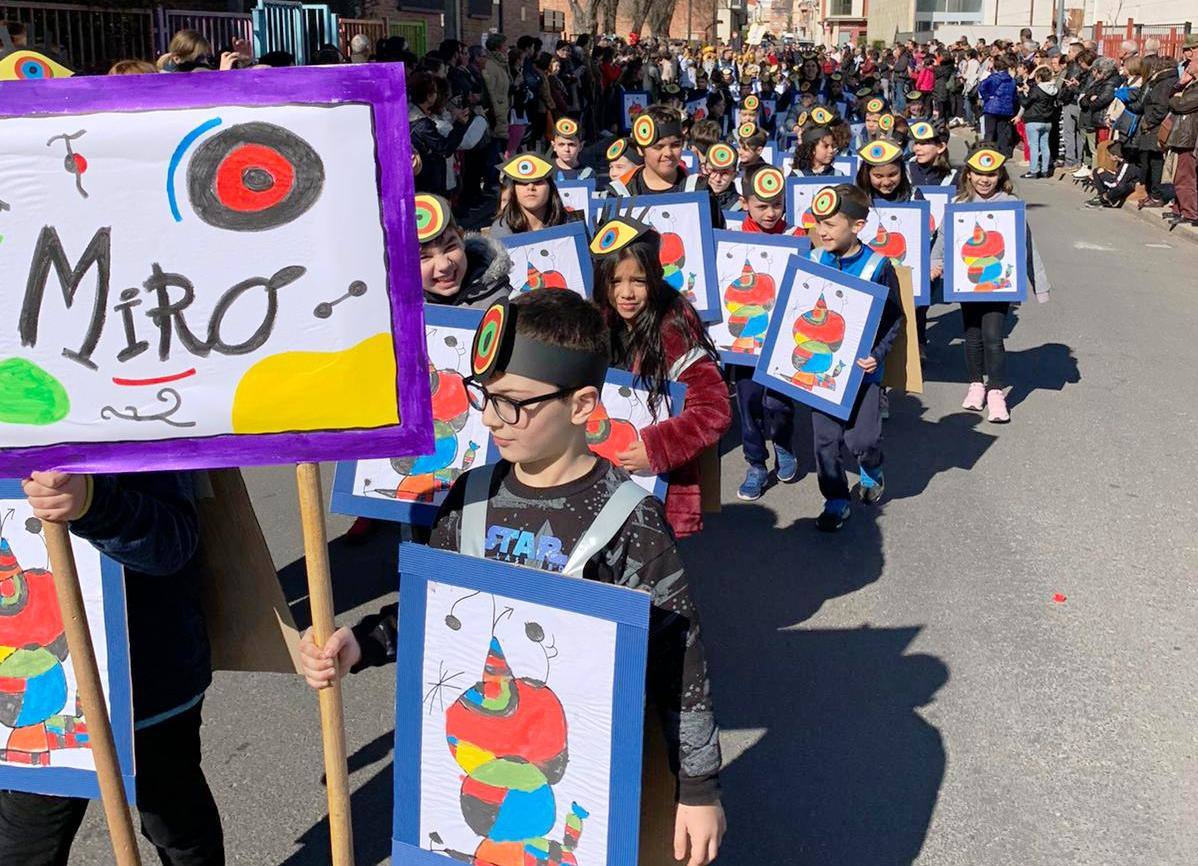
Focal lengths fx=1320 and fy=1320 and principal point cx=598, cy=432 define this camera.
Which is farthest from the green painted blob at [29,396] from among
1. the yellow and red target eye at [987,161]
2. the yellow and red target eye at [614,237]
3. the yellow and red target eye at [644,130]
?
the yellow and red target eye at [987,161]

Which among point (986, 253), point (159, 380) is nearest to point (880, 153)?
point (986, 253)

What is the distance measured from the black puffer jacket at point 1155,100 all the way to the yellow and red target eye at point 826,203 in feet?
38.8

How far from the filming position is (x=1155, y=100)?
16.7 meters

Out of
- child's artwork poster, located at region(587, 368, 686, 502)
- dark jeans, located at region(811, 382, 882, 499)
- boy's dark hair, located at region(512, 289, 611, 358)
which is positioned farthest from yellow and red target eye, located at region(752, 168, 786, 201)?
boy's dark hair, located at region(512, 289, 611, 358)

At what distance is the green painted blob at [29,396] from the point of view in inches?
92.5

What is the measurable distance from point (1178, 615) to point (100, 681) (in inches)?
164

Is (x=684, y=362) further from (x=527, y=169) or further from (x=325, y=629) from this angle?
(x=527, y=169)

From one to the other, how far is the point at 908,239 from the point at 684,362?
429 cm

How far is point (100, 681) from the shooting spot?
2.60 m

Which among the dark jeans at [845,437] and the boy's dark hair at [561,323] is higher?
the boy's dark hair at [561,323]

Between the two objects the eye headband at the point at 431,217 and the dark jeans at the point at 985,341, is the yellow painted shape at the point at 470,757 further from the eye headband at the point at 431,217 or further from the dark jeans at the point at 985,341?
the dark jeans at the point at 985,341

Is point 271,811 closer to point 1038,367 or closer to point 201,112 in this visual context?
point 201,112

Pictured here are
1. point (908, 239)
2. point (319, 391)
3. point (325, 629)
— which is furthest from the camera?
point (908, 239)

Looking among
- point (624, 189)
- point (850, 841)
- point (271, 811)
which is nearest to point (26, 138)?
point (271, 811)
